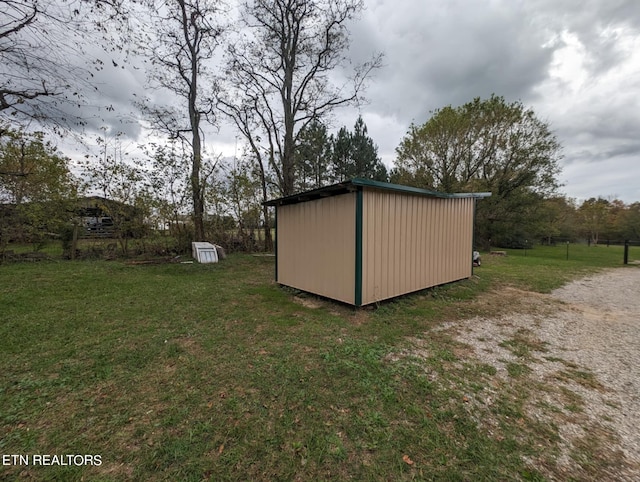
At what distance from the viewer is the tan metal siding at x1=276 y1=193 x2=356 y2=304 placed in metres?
3.73

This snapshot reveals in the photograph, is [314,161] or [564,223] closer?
[314,161]

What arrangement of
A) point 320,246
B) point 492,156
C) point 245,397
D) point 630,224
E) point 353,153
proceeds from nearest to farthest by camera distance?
1. point 245,397
2. point 320,246
3. point 492,156
4. point 353,153
5. point 630,224

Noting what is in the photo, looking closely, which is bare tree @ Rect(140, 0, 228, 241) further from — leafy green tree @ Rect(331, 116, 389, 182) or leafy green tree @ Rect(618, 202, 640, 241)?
leafy green tree @ Rect(618, 202, 640, 241)

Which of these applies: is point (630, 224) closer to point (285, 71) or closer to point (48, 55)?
point (285, 71)

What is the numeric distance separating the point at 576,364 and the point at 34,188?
40.0 ft

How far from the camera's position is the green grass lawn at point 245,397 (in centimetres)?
131

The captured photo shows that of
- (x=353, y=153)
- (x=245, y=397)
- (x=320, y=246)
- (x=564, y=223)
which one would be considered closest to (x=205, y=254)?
(x=320, y=246)

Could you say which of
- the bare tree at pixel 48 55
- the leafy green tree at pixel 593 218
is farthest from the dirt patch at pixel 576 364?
the leafy green tree at pixel 593 218

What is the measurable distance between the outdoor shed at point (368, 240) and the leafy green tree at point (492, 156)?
9150 mm

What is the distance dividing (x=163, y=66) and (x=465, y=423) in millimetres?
13271

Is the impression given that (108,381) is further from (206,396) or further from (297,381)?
(297,381)

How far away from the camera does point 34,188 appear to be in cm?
700

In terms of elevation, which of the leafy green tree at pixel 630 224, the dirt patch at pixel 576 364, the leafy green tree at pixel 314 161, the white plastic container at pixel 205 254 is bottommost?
the dirt patch at pixel 576 364

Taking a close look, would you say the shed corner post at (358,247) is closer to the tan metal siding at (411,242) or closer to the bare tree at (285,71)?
the tan metal siding at (411,242)
